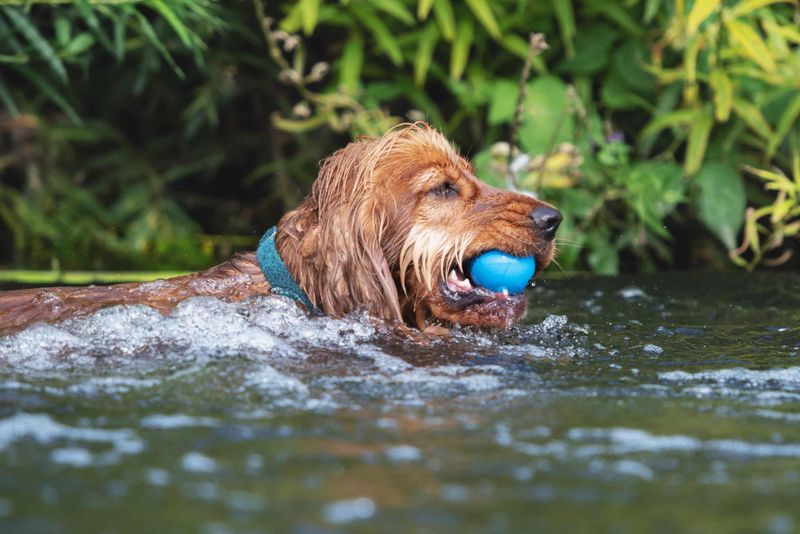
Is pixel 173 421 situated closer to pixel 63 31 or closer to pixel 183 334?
pixel 183 334

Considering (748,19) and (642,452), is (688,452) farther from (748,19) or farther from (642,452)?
(748,19)

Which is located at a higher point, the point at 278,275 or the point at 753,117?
the point at 753,117

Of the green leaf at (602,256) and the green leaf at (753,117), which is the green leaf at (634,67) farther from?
the green leaf at (602,256)

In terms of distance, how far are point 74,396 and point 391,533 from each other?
4.90 feet

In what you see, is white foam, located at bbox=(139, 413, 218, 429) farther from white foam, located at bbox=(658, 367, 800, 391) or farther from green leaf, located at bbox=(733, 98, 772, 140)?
green leaf, located at bbox=(733, 98, 772, 140)

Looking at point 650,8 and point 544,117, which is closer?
point 650,8

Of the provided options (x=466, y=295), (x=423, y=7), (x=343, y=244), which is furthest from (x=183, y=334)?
(x=423, y=7)

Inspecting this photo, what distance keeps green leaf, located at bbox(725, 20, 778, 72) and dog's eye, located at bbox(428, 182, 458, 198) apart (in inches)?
102

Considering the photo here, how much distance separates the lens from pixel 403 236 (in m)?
5.05

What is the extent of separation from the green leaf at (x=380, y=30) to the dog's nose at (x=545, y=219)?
324 cm

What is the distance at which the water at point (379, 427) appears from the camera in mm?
2791

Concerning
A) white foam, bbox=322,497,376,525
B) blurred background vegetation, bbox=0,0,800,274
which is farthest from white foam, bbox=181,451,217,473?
blurred background vegetation, bbox=0,0,800,274

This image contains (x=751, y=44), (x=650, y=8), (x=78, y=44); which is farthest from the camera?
(x=650, y=8)

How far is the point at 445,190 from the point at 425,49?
321cm
